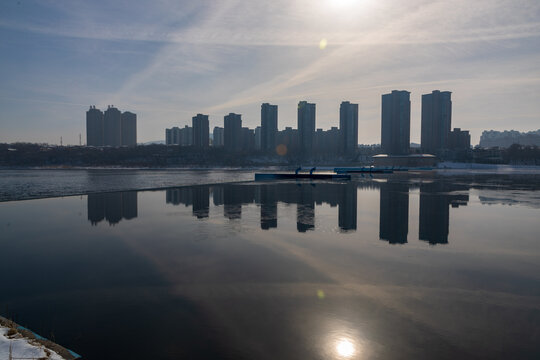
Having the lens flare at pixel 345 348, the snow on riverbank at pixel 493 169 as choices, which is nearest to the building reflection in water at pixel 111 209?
the lens flare at pixel 345 348

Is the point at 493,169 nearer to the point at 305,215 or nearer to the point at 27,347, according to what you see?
the point at 305,215

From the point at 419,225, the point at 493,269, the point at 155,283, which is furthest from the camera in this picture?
the point at 419,225

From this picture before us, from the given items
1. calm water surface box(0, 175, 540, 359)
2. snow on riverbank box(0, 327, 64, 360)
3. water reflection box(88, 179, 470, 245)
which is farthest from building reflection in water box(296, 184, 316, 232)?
snow on riverbank box(0, 327, 64, 360)

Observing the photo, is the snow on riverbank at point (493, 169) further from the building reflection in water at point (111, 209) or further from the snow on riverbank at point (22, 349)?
the snow on riverbank at point (22, 349)

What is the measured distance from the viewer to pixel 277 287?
9734 mm

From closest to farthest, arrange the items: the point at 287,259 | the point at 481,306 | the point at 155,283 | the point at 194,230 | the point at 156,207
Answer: the point at 481,306, the point at 155,283, the point at 287,259, the point at 194,230, the point at 156,207

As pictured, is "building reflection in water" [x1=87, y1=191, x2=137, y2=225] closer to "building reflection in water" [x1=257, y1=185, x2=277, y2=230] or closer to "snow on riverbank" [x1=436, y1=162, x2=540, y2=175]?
"building reflection in water" [x1=257, y1=185, x2=277, y2=230]

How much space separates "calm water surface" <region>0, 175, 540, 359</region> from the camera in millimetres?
6809

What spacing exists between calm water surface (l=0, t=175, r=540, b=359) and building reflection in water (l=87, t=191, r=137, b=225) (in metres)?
1.71

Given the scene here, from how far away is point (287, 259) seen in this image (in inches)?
488

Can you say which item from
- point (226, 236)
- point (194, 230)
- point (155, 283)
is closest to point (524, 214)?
point (226, 236)

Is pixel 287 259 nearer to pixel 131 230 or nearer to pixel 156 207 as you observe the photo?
pixel 131 230

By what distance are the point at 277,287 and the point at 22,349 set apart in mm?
6057

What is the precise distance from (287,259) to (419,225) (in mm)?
10335
